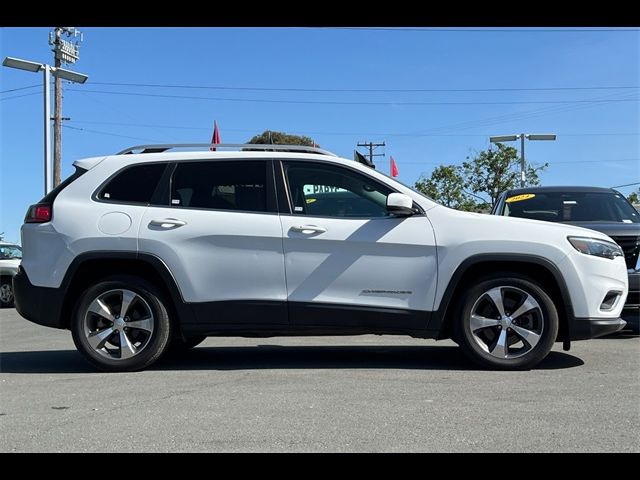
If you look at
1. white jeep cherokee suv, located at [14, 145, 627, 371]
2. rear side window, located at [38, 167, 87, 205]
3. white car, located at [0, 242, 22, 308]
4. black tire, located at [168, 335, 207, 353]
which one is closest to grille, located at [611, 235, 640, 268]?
white jeep cherokee suv, located at [14, 145, 627, 371]

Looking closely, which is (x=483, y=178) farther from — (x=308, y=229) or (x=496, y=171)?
(x=308, y=229)

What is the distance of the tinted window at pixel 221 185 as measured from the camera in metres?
5.79

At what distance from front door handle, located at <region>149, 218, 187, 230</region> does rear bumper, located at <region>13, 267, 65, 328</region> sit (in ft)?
3.36

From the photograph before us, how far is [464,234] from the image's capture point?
5.53m

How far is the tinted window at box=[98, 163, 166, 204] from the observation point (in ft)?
19.2

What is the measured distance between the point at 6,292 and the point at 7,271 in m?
0.52

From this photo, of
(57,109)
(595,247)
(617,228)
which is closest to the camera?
(595,247)

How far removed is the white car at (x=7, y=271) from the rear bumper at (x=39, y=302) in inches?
417

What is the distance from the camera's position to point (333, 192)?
5.84 metres

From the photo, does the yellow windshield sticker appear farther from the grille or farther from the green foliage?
the green foliage

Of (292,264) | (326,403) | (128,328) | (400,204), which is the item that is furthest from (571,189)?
(128,328)

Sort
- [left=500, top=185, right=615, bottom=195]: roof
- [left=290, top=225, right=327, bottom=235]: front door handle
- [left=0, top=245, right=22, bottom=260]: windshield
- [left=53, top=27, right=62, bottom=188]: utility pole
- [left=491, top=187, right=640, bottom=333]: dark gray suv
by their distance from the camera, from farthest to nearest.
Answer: [left=53, top=27, right=62, bottom=188]: utility pole < [left=0, top=245, right=22, bottom=260]: windshield < [left=500, top=185, right=615, bottom=195]: roof < [left=491, top=187, right=640, bottom=333]: dark gray suv < [left=290, top=225, right=327, bottom=235]: front door handle
